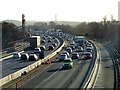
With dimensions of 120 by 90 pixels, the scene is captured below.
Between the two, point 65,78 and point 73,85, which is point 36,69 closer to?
point 65,78

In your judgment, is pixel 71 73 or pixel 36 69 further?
pixel 36 69

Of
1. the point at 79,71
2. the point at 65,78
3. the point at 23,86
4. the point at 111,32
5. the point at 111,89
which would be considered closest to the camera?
the point at 111,89

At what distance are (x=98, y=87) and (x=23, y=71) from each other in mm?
12239

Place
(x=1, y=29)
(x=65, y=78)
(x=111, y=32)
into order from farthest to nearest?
(x=111, y=32)
(x=1, y=29)
(x=65, y=78)

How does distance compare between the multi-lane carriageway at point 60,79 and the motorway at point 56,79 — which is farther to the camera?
the motorway at point 56,79

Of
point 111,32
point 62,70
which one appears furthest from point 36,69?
point 111,32

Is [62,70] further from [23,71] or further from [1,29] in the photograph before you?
[1,29]

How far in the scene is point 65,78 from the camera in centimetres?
3762

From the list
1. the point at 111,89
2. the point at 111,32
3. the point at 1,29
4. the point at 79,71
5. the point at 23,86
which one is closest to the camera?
the point at 111,89

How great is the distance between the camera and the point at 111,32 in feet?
445

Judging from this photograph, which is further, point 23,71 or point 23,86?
point 23,71

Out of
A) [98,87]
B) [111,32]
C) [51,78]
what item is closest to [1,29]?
[111,32]

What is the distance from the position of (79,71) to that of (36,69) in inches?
225

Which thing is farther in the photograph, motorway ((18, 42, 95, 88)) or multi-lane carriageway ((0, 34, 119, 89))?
motorway ((18, 42, 95, 88))
